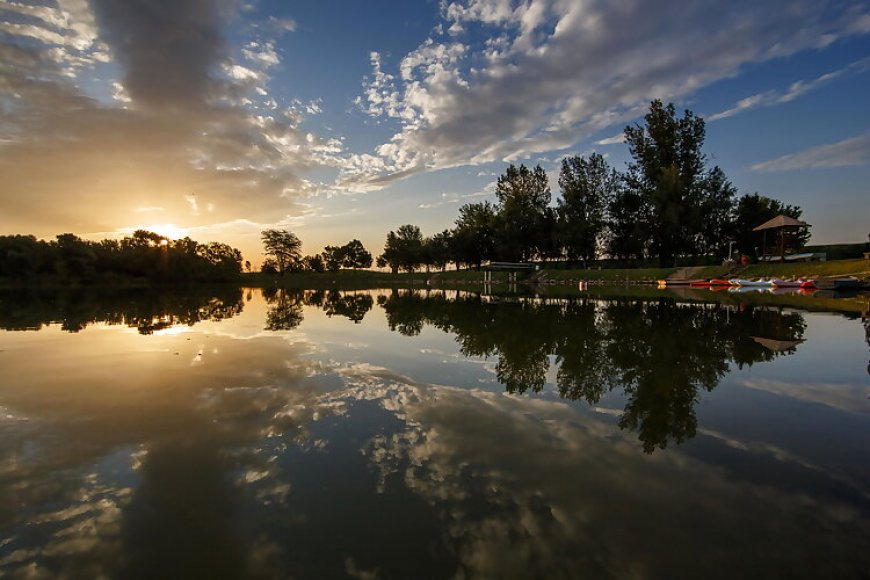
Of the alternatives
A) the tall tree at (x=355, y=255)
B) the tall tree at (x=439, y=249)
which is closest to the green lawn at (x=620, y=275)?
the tall tree at (x=439, y=249)

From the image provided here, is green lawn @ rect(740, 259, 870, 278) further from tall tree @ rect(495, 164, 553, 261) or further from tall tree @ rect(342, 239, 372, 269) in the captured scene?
tall tree @ rect(342, 239, 372, 269)

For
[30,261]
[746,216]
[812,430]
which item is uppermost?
[746,216]

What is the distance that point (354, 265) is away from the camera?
572ft

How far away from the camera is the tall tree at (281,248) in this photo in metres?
158

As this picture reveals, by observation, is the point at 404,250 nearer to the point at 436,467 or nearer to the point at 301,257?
the point at 301,257

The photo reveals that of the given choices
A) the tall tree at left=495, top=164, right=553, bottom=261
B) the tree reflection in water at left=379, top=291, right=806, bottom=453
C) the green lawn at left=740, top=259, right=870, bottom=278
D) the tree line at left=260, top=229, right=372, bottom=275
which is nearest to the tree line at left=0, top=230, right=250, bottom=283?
the tree line at left=260, top=229, right=372, bottom=275

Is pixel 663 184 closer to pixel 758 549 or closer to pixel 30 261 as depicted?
pixel 758 549

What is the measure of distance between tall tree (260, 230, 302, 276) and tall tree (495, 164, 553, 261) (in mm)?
95351

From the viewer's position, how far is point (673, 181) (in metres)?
62.0

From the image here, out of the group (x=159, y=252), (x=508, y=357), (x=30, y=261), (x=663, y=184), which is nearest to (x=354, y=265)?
(x=159, y=252)

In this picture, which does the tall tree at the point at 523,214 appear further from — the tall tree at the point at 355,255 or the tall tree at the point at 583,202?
the tall tree at the point at 355,255

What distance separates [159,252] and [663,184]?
106 m

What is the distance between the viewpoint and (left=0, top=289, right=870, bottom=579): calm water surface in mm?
3520

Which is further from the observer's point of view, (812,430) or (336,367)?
(336,367)
